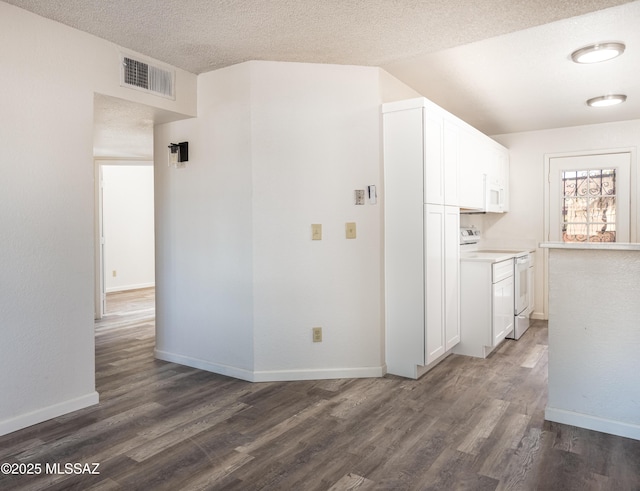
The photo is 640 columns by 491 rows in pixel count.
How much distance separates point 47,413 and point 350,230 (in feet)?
7.49

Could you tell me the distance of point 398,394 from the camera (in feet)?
9.82

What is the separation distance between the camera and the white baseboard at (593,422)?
92.7 inches

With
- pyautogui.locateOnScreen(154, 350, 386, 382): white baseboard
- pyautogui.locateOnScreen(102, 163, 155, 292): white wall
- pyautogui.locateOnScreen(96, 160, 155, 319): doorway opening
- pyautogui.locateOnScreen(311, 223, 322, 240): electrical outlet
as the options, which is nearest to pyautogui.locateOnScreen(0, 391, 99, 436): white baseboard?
pyautogui.locateOnScreen(154, 350, 386, 382): white baseboard

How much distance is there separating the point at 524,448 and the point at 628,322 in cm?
89

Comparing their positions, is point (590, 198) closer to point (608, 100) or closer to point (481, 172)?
point (608, 100)

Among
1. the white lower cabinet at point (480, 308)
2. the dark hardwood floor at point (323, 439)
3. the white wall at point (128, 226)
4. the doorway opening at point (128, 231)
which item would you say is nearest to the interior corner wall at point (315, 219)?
the dark hardwood floor at point (323, 439)

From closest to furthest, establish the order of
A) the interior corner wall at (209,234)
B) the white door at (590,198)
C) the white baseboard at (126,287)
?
the interior corner wall at (209,234) → the white door at (590,198) → the white baseboard at (126,287)

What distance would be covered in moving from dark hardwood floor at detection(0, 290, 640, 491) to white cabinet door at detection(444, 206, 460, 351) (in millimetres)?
401

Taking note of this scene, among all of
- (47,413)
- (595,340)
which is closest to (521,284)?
(595,340)

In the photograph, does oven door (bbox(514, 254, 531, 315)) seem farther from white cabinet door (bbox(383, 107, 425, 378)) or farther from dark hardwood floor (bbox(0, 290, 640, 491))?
white cabinet door (bbox(383, 107, 425, 378))

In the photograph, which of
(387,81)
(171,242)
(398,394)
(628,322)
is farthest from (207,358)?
(628,322)

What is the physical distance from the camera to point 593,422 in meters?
2.45

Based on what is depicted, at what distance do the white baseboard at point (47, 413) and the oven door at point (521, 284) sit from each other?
3873 millimetres

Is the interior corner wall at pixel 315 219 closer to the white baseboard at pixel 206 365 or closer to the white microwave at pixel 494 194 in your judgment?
the white baseboard at pixel 206 365
